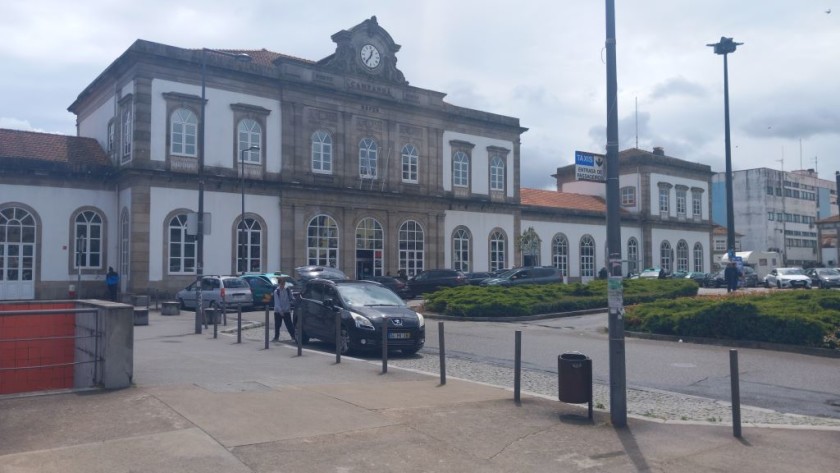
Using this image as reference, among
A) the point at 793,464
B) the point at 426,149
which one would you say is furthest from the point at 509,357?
the point at 426,149

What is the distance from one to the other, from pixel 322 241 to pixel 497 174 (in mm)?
15807

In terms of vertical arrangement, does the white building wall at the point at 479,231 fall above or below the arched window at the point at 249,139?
below

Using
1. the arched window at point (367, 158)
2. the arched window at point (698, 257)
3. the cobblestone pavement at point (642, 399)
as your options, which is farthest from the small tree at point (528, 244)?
the cobblestone pavement at point (642, 399)

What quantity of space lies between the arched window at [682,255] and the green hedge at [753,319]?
159ft

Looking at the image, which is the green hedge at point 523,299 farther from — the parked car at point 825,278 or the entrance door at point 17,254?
→ the parked car at point 825,278

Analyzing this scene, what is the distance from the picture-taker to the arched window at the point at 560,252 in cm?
5669

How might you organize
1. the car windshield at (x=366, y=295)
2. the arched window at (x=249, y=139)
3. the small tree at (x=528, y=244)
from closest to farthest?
the car windshield at (x=366, y=295)
the arched window at (x=249, y=139)
the small tree at (x=528, y=244)

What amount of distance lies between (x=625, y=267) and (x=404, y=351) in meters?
50.2

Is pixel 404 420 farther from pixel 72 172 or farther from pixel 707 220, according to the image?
pixel 707 220

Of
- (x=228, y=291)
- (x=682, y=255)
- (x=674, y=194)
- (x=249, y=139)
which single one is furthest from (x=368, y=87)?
(x=682, y=255)

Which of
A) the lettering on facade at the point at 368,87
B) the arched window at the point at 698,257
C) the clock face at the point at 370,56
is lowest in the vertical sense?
the arched window at the point at 698,257

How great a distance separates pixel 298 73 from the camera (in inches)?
1631

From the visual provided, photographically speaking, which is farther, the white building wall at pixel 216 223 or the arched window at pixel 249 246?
the arched window at pixel 249 246

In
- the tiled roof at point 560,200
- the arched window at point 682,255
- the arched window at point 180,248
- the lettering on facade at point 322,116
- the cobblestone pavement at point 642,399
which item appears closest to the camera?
the cobblestone pavement at point 642,399
